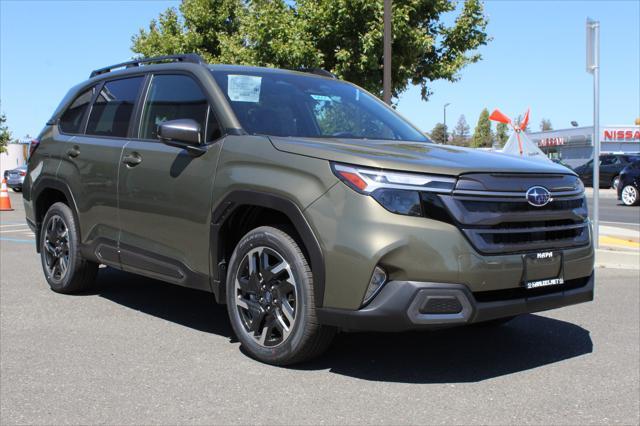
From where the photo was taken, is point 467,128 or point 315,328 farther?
point 467,128

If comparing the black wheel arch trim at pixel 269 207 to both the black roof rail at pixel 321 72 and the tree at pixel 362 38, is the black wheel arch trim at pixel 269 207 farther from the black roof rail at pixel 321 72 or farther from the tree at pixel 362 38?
the tree at pixel 362 38

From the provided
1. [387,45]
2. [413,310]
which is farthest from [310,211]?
[387,45]

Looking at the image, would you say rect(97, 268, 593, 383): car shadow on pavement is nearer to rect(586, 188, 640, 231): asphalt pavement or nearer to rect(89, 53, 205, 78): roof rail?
rect(89, 53, 205, 78): roof rail

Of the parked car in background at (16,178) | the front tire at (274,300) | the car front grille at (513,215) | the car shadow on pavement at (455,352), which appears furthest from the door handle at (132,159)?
the parked car in background at (16,178)

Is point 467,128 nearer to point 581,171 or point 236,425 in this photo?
point 581,171

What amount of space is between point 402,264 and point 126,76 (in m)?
3.23

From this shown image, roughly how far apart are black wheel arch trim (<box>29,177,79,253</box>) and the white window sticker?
6.44 feet

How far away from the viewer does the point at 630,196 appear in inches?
888

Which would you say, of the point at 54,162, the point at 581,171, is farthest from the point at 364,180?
the point at 581,171

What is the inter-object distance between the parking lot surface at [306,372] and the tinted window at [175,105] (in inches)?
56.6

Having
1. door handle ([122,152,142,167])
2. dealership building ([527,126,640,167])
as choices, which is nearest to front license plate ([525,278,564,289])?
door handle ([122,152,142,167])

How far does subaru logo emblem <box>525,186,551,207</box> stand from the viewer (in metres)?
3.92

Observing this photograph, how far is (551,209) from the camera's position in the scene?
160 inches

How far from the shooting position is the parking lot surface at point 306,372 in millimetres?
3436
